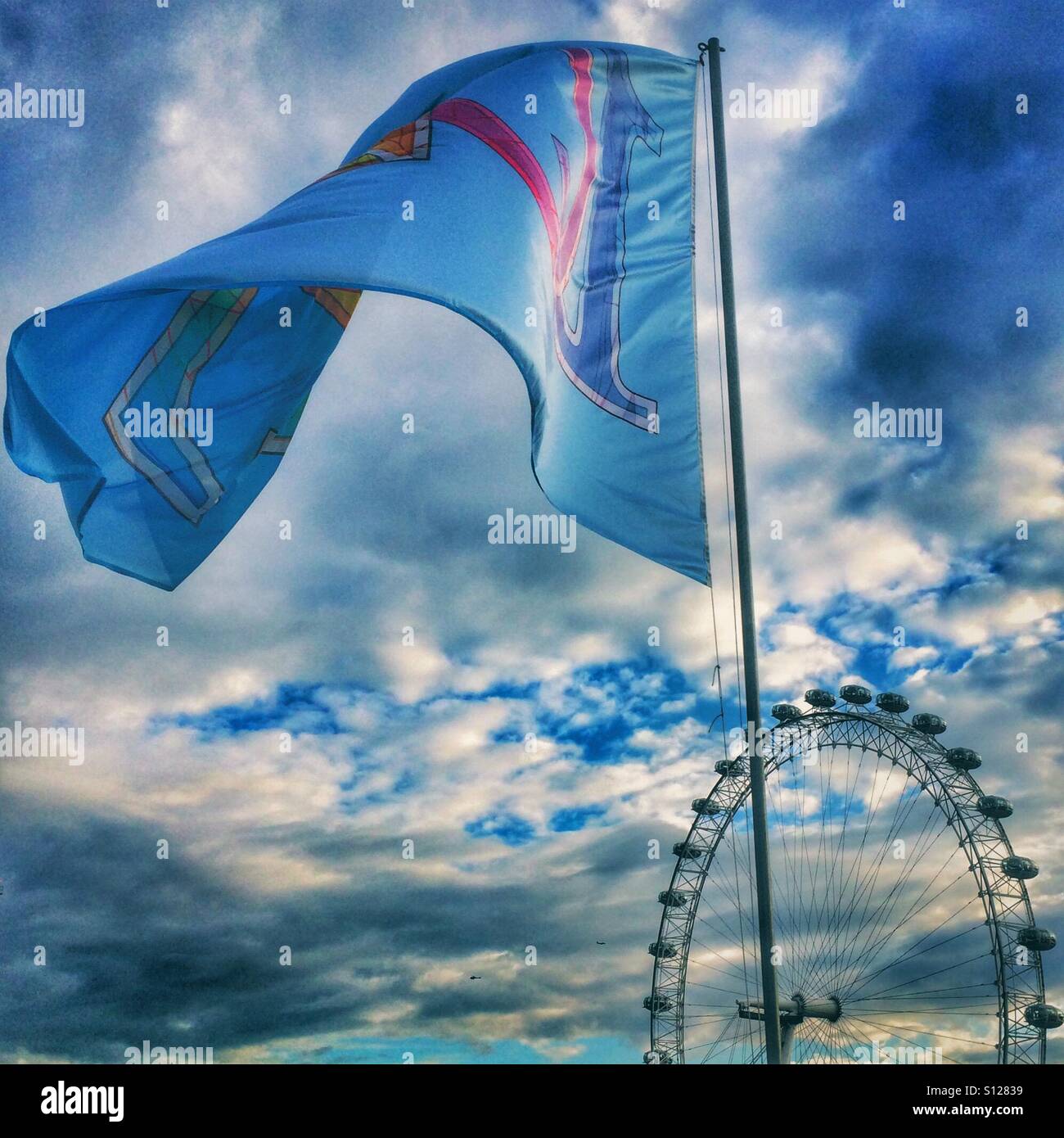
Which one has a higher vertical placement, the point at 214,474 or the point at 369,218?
the point at 369,218

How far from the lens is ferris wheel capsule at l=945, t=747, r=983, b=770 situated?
33.4 m

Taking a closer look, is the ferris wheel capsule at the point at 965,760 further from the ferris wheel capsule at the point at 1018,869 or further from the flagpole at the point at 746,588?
the flagpole at the point at 746,588

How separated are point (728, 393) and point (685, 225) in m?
1.78

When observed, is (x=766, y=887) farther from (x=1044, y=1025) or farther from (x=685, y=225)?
(x=1044, y=1025)

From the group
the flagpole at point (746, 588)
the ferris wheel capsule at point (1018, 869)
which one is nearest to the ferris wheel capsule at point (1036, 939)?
the ferris wheel capsule at point (1018, 869)

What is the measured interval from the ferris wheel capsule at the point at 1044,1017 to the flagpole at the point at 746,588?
1100 inches

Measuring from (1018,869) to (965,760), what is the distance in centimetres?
331

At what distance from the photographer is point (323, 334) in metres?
11.8

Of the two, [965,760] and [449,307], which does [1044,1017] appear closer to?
[965,760]

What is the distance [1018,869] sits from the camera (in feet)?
105
